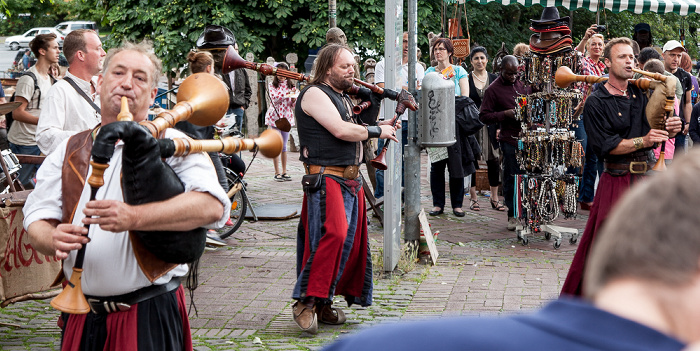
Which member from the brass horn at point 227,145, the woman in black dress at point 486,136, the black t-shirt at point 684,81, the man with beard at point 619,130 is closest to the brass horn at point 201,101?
the brass horn at point 227,145

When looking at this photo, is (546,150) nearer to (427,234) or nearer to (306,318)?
(427,234)

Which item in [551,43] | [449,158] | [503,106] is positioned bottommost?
[449,158]

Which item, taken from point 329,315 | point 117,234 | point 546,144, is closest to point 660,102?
point 546,144

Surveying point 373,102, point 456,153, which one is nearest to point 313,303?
point 373,102

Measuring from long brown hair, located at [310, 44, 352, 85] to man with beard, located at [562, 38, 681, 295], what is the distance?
6.33 ft

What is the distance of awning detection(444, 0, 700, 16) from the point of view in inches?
416

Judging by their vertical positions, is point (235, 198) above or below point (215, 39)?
below

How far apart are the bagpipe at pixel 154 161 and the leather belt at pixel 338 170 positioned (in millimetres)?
2557

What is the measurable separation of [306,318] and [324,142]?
3.85 ft

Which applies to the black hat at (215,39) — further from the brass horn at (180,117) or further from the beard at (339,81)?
the brass horn at (180,117)

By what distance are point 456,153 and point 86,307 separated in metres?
7.43

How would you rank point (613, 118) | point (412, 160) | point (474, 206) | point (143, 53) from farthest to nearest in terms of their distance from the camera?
point (474, 206) → point (412, 160) → point (613, 118) → point (143, 53)

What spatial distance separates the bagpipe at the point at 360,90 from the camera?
563 cm

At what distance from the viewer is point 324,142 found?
5.52 m
